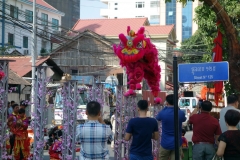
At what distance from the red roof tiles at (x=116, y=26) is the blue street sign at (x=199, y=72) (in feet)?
122

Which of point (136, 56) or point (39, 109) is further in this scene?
point (136, 56)

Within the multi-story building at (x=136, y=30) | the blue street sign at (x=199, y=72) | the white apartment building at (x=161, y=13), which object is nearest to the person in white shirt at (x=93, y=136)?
the blue street sign at (x=199, y=72)

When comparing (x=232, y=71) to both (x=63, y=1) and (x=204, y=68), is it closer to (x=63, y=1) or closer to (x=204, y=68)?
(x=204, y=68)

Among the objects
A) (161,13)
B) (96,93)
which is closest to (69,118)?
(96,93)

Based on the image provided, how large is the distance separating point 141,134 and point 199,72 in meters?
1.54

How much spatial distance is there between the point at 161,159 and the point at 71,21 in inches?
2365

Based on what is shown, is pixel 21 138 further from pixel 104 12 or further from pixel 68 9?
pixel 104 12

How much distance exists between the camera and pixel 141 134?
24.5 ft

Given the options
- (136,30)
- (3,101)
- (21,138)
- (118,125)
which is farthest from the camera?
(136,30)

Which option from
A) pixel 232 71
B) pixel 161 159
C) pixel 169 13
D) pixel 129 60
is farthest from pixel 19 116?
pixel 169 13

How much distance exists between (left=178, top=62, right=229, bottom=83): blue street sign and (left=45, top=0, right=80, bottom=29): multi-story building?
54.9 m

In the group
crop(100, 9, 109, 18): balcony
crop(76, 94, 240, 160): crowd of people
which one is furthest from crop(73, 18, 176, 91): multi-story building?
crop(100, 9, 109, 18): balcony

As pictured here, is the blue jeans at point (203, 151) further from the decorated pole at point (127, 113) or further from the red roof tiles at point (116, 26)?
the red roof tiles at point (116, 26)

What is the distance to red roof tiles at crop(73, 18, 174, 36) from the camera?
44656 mm
